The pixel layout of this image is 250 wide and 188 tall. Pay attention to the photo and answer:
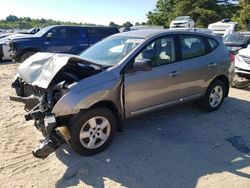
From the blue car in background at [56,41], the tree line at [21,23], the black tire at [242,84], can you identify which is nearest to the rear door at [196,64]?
the black tire at [242,84]

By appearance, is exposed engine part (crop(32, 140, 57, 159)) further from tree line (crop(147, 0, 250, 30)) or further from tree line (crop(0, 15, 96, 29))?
tree line (crop(0, 15, 96, 29))

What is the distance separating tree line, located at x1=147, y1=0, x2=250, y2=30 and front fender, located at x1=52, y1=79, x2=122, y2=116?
3661cm

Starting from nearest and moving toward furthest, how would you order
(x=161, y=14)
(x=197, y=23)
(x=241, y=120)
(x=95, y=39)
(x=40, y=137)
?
1. (x=40, y=137)
2. (x=241, y=120)
3. (x=95, y=39)
4. (x=197, y=23)
5. (x=161, y=14)

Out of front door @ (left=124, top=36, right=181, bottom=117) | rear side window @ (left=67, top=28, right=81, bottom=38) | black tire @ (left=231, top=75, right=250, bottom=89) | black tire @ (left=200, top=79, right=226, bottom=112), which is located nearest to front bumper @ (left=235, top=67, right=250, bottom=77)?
black tire @ (left=231, top=75, right=250, bottom=89)

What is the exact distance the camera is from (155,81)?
5.16m

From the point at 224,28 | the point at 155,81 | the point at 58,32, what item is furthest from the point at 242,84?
the point at 224,28

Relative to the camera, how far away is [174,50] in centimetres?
558

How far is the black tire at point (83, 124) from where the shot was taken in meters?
4.30

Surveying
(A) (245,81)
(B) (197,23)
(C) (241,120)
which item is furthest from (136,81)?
(B) (197,23)

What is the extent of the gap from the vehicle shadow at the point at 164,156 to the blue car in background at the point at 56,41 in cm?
849

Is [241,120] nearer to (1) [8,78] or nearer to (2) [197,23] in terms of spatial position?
(1) [8,78]

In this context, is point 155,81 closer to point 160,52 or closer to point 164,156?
point 160,52

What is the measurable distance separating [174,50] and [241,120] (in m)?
1.95

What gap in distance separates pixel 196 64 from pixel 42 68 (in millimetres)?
2827
